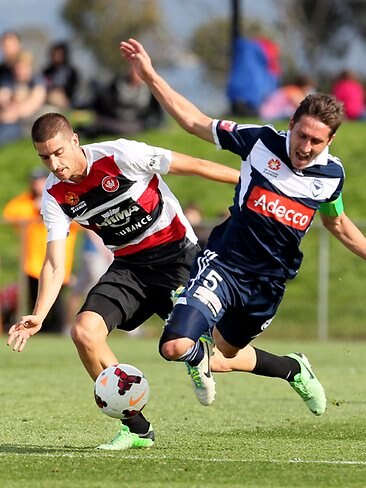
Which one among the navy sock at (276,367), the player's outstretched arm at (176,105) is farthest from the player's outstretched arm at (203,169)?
the navy sock at (276,367)

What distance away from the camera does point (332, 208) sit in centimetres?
727

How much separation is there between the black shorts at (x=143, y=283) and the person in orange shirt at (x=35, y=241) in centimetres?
886

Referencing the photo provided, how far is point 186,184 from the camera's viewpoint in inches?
846

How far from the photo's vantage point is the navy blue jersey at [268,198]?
274 inches

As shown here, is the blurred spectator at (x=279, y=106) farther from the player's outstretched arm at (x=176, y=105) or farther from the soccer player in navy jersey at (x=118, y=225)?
the player's outstretched arm at (x=176, y=105)

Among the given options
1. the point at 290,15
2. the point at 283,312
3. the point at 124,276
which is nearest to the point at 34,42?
the point at 290,15

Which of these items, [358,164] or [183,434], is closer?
[183,434]

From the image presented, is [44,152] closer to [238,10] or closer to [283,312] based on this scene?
[283,312]

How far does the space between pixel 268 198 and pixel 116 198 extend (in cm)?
107

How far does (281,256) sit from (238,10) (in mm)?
16420

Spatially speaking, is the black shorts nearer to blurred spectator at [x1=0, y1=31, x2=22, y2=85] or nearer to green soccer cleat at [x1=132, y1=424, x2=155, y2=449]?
green soccer cleat at [x1=132, y1=424, x2=155, y2=449]

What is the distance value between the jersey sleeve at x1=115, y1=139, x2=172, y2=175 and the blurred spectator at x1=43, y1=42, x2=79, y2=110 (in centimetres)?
1362

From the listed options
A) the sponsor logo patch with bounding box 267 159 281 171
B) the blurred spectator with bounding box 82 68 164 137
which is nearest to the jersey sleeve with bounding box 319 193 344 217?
the sponsor logo patch with bounding box 267 159 281 171

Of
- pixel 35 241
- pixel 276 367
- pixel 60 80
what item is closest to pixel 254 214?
pixel 276 367
